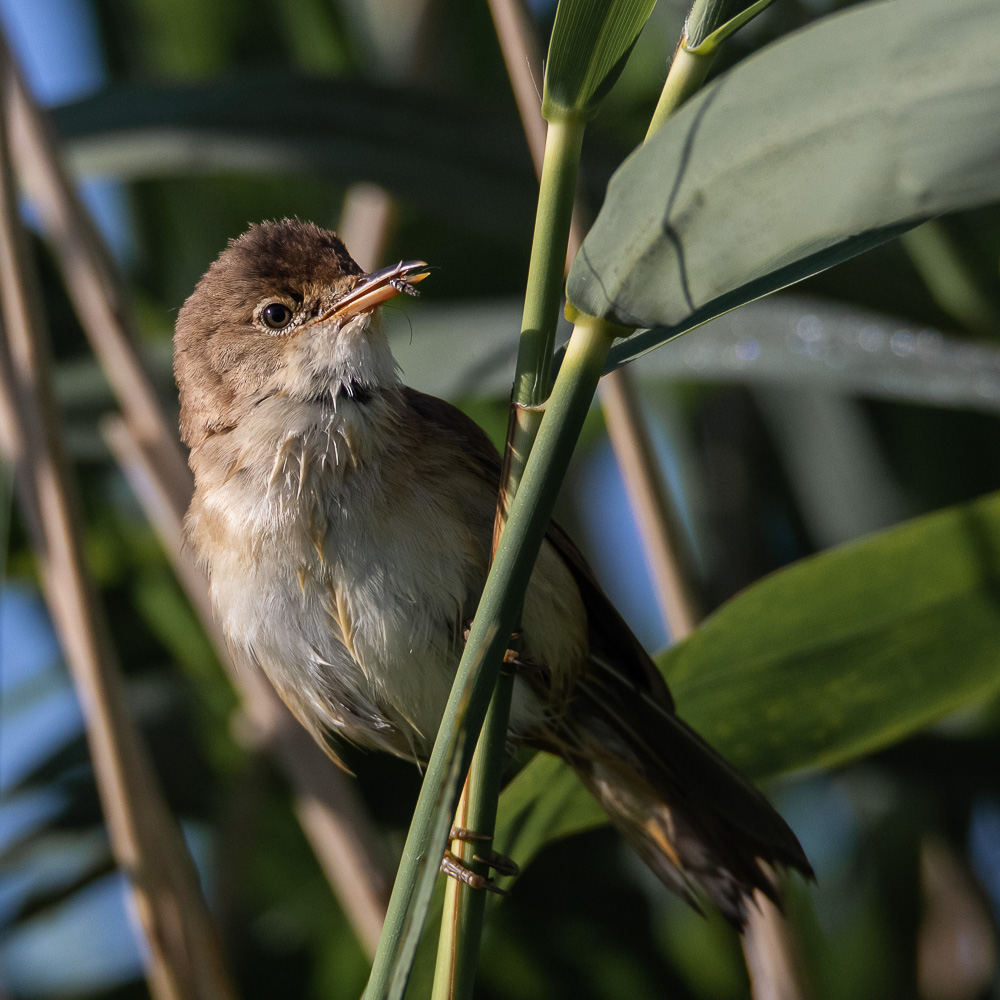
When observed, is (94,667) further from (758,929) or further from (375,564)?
(758,929)

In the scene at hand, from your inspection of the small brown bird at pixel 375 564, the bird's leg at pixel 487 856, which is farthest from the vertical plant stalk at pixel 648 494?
the bird's leg at pixel 487 856

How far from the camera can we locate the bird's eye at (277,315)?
147cm

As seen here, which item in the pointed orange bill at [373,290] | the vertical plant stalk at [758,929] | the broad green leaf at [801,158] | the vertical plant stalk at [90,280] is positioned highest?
the vertical plant stalk at [90,280]

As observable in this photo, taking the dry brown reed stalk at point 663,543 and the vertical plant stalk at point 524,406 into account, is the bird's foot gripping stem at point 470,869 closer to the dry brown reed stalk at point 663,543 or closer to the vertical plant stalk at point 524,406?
the vertical plant stalk at point 524,406

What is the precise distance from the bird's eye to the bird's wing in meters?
0.18

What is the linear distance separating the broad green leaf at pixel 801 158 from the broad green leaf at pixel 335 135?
1.20m

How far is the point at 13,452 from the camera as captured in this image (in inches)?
65.0

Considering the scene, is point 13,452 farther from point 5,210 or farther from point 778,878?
point 778,878

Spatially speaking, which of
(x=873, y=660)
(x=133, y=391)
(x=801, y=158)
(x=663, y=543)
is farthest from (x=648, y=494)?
(x=801, y=158)

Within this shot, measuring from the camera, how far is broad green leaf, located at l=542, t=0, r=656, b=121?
698 mm

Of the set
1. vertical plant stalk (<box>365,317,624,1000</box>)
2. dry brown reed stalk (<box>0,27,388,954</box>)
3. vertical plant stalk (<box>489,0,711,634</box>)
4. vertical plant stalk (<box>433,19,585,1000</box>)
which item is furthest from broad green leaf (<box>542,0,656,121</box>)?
dry brown reed stalk (<box>0,27,388,954</box>)

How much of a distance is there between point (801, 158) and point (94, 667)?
1242mm

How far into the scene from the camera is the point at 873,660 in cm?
137

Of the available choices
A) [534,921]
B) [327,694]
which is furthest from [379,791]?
[327,694]
